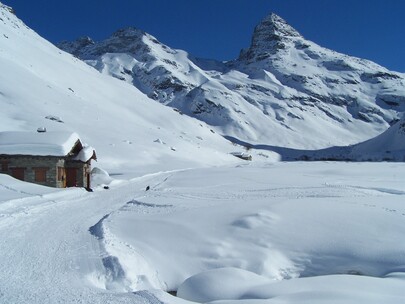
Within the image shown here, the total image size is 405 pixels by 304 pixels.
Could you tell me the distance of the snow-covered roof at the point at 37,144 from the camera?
2645 centimetres

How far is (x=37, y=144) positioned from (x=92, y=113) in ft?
151

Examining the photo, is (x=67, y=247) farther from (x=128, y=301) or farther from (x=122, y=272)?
(x=128, y=301)

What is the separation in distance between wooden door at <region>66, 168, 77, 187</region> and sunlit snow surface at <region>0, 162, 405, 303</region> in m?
12.7

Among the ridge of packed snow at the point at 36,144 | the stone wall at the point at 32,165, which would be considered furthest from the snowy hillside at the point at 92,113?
the stone wall at the point at 32,165

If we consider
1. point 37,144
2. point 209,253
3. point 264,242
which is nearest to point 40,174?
point 37,144

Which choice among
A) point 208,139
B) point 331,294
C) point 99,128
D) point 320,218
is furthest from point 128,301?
point 208,139

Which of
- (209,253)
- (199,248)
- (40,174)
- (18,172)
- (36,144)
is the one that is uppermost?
(36,144)

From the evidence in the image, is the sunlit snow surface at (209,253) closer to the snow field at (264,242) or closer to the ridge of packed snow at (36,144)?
the snow field at (264,242)

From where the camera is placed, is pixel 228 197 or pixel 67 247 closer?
pixel 67 247

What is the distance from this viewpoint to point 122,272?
27.9ft

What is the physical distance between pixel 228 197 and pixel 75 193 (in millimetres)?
9156

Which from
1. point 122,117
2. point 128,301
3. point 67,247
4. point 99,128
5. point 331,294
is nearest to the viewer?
point 128,301

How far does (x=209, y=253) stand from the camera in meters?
10.4

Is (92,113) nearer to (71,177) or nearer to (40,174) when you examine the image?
(71,177)
